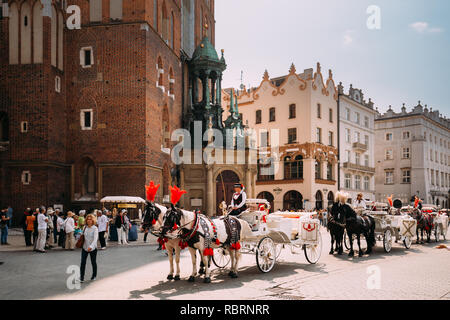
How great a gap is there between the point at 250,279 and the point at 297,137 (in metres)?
38.2

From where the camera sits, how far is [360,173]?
55.5 m

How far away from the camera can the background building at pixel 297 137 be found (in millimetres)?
46875

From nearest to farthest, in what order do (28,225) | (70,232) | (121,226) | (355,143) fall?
(70,232)
(28,225)
(121,226)
(355,143)

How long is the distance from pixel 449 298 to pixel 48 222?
1672 cm

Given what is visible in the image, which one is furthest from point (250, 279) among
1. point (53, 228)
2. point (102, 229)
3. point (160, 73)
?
point (160, 73)

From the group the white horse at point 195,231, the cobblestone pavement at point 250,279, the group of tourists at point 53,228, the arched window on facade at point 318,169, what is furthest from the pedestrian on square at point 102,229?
the arched window on facade at point 318,169

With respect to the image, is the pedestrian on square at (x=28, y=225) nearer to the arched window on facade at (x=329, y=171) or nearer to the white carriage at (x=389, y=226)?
the white carriage at (x=389, y=226)

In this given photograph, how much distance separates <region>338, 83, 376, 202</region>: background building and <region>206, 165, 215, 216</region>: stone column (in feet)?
72.8

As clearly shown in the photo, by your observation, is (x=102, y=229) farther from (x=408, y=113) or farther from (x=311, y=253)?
(x=408, y=113)

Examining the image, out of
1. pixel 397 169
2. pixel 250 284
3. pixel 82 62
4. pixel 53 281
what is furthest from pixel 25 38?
pixel 397 169

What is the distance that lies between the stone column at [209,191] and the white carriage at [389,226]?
17296 mm

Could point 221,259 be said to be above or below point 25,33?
below

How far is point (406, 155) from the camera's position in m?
66.8
